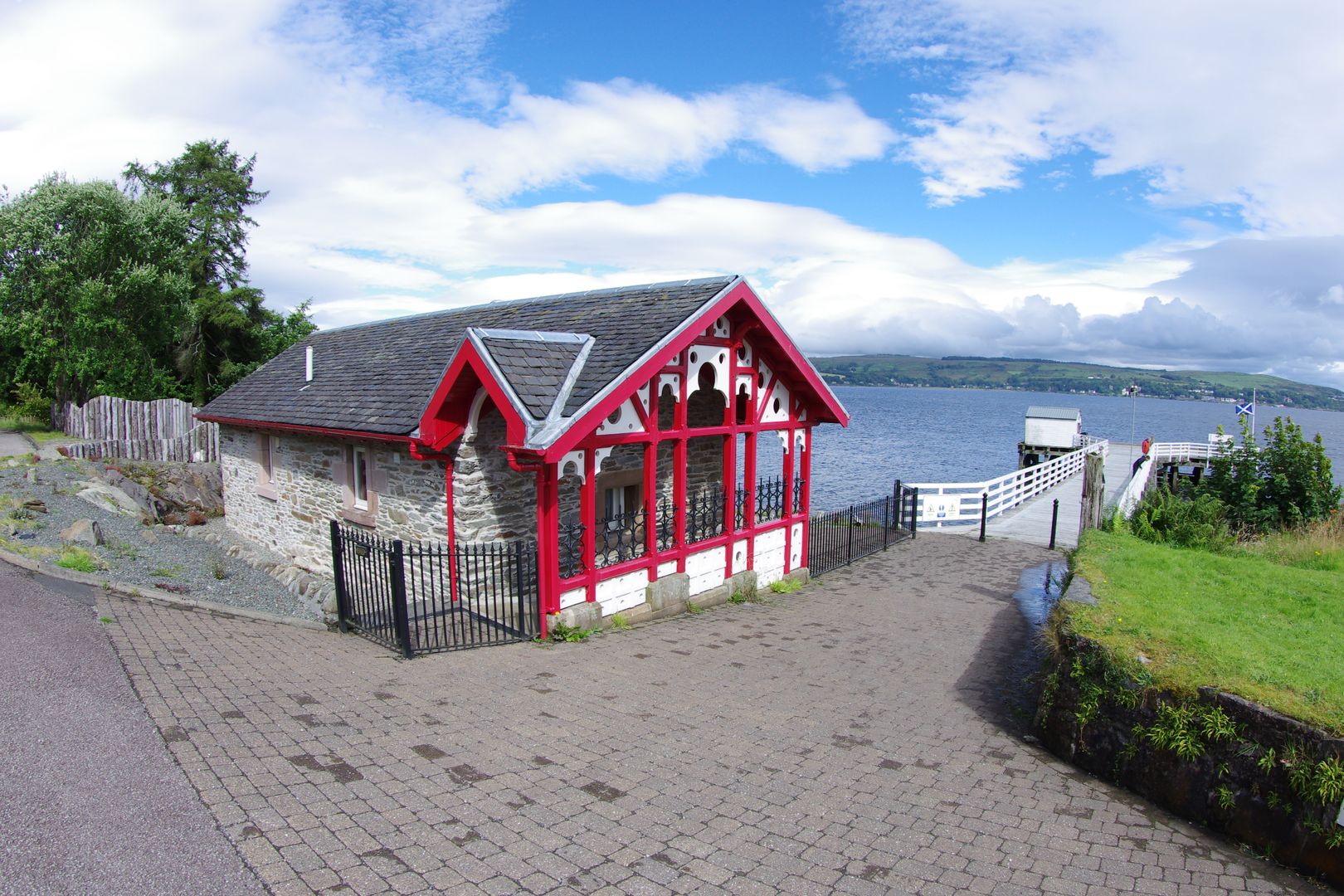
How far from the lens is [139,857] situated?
422cm

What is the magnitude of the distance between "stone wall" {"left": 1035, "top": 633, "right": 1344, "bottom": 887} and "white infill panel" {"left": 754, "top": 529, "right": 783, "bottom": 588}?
712 cm

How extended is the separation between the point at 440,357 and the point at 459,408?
13.1ft

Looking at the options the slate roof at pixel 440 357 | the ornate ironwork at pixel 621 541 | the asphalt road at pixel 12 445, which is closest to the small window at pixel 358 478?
the slate roof at pixel 440 357

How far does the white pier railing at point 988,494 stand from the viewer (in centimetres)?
2062

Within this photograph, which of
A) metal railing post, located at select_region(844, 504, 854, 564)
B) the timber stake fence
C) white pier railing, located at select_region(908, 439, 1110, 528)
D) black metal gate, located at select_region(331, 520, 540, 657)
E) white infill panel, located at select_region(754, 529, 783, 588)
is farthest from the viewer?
the timber stake fence

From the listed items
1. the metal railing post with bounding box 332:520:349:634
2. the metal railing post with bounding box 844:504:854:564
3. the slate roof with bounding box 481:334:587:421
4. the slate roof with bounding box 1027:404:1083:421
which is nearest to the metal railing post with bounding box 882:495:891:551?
the metal railing post with bounding box 844:504:854:564

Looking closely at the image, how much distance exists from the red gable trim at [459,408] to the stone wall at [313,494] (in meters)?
0.94

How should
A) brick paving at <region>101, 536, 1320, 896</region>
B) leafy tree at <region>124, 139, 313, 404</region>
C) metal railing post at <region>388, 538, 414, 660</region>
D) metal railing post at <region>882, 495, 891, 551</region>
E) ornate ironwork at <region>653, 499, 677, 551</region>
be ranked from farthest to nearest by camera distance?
leafy tree at <region>124, 139, 313, 404</region> → metal railing post at <region>882, 495, 891, 551</region> → ornate ironwork at <region>653, 499, 677, 551</region> → metal railing post at <region>388, 538, 414, 660</region> → brick paving at <region>101, 536, 1320, 896</region>

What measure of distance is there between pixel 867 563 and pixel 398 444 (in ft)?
33.4

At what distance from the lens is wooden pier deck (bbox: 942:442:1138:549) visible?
19359 mm

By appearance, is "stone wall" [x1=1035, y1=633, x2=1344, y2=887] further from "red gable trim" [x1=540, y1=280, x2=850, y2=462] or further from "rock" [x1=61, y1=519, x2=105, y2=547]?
"rock" [x1=61, y1=519, x2=105, y2=547]

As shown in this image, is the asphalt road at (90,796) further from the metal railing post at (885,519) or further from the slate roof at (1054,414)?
the slate roof at (1054,414)

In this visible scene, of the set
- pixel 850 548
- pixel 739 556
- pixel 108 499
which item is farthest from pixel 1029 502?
pixel 108 499

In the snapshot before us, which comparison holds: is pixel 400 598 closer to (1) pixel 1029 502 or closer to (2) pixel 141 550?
(2) pixel 141 550
